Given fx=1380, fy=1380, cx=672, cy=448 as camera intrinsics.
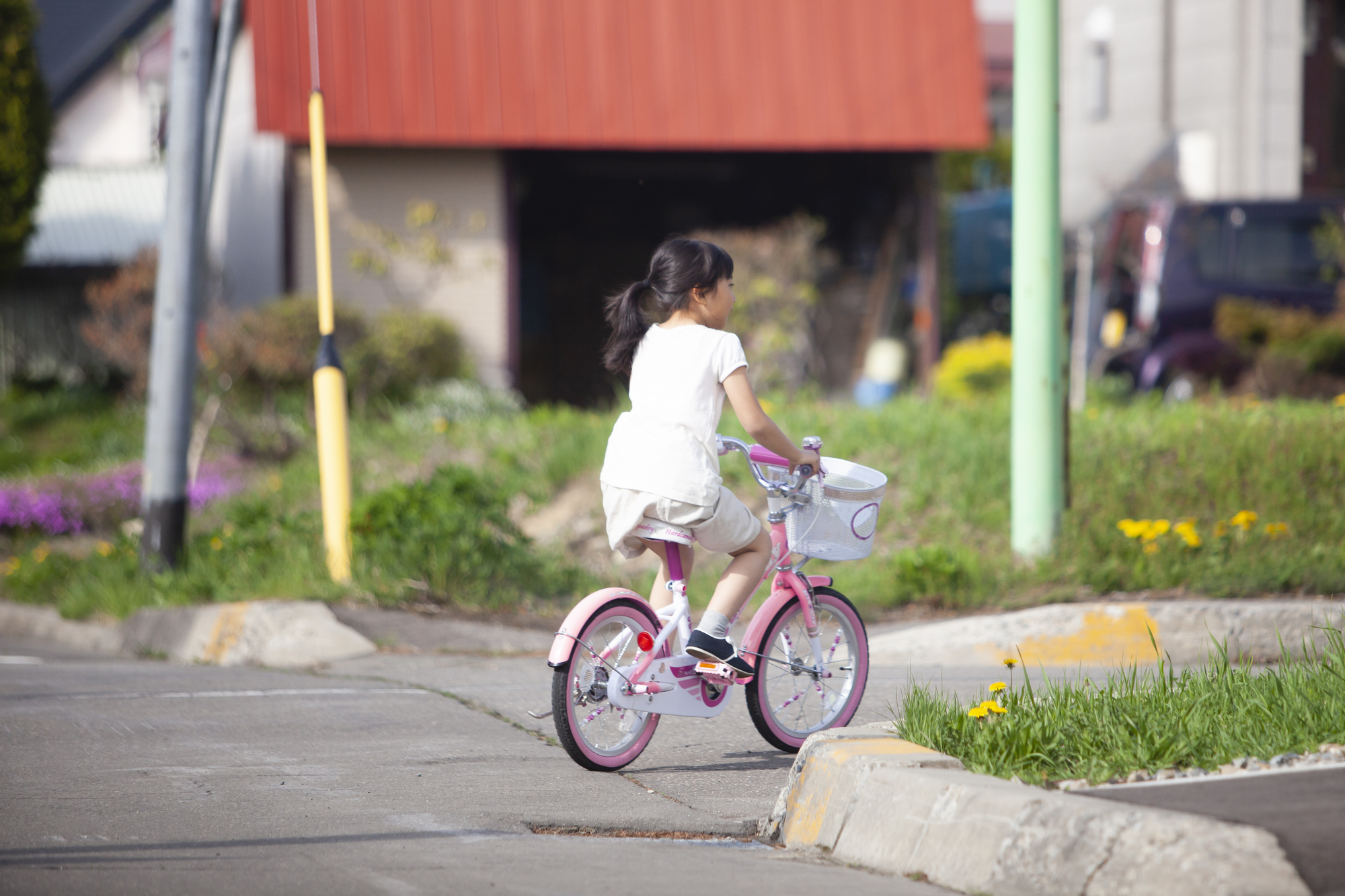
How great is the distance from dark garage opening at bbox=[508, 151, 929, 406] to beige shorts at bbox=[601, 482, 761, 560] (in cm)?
1273

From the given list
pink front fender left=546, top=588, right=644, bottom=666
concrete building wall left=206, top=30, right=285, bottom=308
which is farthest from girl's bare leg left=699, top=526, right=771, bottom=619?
concrete building wall left=206, top=30, right=285, bottom=308

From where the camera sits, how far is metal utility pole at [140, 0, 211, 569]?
8297 millimetres

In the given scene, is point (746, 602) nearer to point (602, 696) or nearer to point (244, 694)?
point (602, 696)

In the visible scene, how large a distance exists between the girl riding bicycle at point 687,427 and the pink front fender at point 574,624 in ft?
0.56

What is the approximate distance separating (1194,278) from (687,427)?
9938 millimetres

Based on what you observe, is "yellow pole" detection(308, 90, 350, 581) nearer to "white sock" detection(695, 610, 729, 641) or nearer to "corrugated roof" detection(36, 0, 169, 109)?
"white sock" detection(695, 610, 729, 641)

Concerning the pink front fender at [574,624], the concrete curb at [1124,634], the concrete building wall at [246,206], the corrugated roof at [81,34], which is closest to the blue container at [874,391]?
the concrete building wall at [246,206]

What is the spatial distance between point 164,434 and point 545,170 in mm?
10940

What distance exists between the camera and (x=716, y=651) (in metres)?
4.46

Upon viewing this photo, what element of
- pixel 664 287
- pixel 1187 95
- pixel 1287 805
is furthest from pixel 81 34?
pixel 1287 805

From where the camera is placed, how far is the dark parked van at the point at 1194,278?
12719 mm

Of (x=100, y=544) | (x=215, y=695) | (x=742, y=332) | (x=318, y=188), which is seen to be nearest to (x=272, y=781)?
(x=215, y=695)

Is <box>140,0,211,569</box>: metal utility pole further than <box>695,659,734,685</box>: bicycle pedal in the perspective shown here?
Yes

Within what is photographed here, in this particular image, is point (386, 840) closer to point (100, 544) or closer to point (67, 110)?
point (100, 544)
